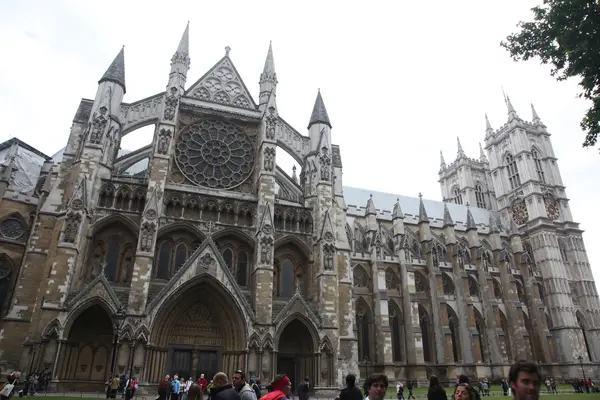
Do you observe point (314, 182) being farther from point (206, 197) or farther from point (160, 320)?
point (160, 320)

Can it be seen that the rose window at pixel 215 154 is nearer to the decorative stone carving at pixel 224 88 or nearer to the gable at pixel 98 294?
the decorative stone carving at pixel 224 88

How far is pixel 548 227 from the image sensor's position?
48000mm

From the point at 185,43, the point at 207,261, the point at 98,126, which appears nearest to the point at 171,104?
the point at 98,126

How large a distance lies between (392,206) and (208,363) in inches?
1318

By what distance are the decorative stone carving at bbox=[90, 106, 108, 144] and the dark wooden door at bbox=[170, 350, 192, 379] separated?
12.8m

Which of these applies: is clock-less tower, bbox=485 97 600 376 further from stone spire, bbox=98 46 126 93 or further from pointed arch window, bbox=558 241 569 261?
stone spire, bbox=98 46 126 93

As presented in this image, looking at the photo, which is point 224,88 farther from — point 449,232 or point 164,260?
point 449,232

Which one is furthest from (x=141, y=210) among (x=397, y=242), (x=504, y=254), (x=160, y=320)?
(x=504, y=254)

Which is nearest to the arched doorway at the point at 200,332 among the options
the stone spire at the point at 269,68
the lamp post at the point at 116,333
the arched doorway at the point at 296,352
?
the lamp post at the point at 116,333

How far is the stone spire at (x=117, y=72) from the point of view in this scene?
2591 centimetres

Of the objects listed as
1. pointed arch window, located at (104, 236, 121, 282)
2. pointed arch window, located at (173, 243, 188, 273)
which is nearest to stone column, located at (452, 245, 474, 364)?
pointed arch window, located at (173, 243, 188, 273)

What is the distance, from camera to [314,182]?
27.5m

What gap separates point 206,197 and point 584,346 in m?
42.3

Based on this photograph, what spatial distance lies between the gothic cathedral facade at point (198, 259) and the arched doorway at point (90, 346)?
0.06 meters
